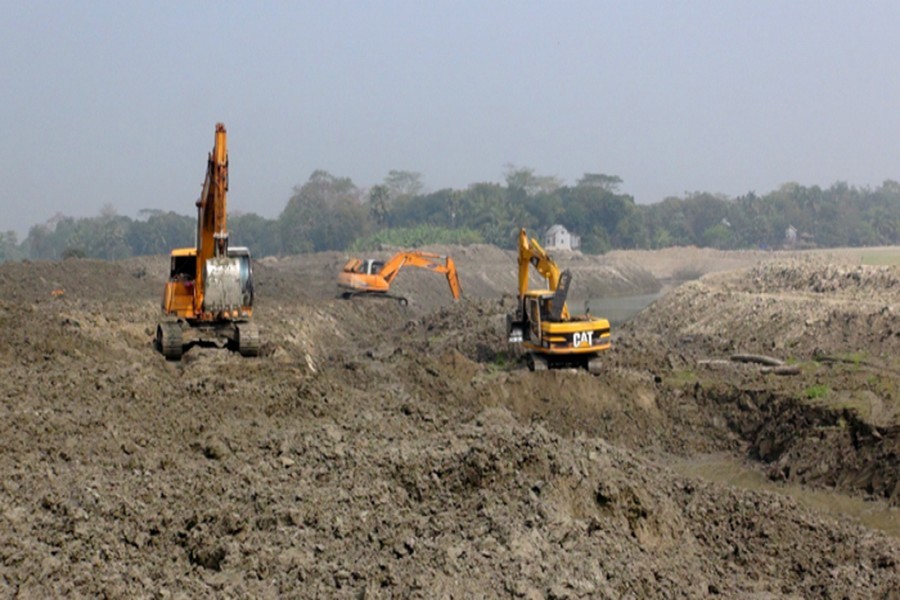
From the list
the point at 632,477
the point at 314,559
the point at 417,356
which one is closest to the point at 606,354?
the point at 417,356

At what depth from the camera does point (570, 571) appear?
8.92 m

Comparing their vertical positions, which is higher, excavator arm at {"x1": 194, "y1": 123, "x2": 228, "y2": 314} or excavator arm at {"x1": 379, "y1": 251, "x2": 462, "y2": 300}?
excavator arm at {"x1": 194, "y1": 123, "x2": 228, "y2": 314}

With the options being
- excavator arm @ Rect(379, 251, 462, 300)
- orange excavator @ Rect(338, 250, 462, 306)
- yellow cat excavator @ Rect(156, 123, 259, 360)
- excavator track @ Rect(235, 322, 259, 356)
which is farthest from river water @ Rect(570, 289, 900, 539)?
orange excavator @ Rect(338, 250, 462, 306)

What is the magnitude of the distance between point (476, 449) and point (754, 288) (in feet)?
105

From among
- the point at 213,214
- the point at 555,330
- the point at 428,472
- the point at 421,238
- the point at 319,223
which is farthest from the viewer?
the point at 319,223

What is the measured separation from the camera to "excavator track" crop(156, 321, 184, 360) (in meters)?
19.2

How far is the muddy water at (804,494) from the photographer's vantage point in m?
13.8

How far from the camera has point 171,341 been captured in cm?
1927

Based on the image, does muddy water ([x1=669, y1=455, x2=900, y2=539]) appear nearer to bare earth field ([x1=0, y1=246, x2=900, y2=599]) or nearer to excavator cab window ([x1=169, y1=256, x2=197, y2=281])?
bare earth field ([x1=0, y1=246, x2=900, y2=599])

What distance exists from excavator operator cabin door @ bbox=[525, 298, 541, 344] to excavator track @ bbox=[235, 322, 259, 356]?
5.78m

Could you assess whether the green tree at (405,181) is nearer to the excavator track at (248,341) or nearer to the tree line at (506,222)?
the tree line at (506,222)

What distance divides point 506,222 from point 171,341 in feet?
262

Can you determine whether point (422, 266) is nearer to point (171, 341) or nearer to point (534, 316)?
point (534, 316)

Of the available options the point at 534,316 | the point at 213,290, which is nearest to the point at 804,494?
the point at 534,316
